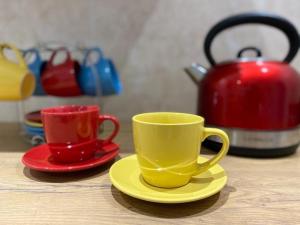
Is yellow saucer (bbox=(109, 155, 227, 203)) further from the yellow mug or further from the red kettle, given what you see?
the red kettle

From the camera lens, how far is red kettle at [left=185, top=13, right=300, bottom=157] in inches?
20.1

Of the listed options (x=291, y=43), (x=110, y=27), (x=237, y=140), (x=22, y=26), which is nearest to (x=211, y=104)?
(x=237, y=140)

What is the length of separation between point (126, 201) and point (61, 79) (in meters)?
0.40

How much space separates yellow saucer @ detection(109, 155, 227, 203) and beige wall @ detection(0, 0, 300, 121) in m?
0.46

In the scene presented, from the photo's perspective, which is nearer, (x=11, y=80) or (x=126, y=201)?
(x=126, y=201)

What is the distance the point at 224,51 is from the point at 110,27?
36 centimetres

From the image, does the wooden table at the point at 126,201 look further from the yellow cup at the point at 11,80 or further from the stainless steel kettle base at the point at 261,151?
the yellow cup at the point at 11,80

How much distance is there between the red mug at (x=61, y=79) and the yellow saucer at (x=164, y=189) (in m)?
0.29

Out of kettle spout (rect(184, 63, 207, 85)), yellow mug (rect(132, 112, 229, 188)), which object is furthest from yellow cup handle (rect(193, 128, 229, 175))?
kettle spout (rect(184, 63, 207, 85))

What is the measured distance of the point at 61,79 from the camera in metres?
0.65

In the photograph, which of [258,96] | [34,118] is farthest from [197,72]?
[34,118]

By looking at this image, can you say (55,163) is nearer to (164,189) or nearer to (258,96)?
(164,189)

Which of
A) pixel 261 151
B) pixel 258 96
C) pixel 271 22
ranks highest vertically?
pixel 271 22

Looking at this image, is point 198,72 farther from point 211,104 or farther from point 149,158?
point 149,158
